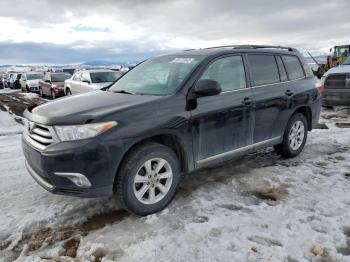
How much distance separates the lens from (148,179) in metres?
3.64

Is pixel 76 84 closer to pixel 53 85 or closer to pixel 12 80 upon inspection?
pixel 53 85

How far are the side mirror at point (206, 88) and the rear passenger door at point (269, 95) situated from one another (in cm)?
104

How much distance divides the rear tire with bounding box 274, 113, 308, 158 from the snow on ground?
0.46m

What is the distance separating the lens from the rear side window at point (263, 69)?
4.81 m

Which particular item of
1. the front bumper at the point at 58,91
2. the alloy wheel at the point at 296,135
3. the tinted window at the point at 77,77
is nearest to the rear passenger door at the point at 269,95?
the alloy wheel at the point at 296,135

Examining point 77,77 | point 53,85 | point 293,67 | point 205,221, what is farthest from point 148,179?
point 53,85

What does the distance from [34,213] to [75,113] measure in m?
1.30

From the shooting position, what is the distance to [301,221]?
351 cm

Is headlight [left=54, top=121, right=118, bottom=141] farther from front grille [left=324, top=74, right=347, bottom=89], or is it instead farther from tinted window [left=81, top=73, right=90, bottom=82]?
tinted window [left=81, top=73, right=90, bottom=82]

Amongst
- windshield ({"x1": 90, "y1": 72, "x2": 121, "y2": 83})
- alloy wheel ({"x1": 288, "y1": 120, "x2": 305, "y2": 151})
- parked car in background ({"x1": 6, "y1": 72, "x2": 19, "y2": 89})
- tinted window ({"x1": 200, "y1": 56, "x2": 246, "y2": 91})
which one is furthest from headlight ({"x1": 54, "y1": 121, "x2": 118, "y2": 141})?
parked car in background ({"x1": 6, "y1": 72, "x2": 19, "y2": 89})

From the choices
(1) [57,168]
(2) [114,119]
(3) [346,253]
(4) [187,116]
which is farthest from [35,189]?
(3) [346,253]

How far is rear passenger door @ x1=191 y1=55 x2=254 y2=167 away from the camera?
158 inches

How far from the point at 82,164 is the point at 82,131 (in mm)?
324

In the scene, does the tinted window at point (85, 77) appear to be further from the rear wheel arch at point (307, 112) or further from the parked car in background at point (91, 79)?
the rear wheel arch at point (307, 112)
